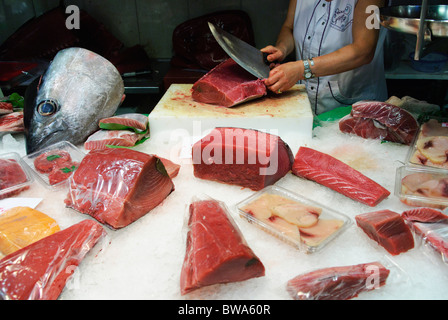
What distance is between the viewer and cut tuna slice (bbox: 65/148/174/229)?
173cm

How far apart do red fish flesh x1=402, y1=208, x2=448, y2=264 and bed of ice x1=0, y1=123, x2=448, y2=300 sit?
1.7 inches

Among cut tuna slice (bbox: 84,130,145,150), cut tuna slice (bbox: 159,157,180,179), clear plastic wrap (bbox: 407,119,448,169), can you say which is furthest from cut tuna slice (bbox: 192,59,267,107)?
clear plastic wrap (bbox: 407,119,448,169)

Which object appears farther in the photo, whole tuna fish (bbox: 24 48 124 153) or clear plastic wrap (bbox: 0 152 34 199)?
whole tuna fish (bbox: 24 48 124 153)

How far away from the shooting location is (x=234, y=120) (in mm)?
2559

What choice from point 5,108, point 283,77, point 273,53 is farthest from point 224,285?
point 5,108

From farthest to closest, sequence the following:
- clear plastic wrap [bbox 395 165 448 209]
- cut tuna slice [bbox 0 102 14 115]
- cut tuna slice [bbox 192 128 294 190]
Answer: cut tuna slice [bbox 0 102 14 115] < cut tuna slice [bbox 192 128 294 190] < clear plastic wrap [bbox 395 165 448 209]

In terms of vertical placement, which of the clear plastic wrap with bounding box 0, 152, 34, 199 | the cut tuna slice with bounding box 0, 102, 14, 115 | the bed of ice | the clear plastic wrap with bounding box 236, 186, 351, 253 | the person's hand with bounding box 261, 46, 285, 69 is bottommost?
the bed of ice

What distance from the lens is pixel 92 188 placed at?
1.81m

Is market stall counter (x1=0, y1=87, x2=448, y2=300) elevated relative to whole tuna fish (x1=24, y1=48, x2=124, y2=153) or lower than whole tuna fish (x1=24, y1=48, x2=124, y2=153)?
lower

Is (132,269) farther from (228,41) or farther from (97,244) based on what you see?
(228,41)

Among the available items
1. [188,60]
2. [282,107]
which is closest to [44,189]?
[282,107]

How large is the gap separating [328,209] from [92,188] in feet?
3.74

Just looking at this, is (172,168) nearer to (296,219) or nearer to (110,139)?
(110,139)

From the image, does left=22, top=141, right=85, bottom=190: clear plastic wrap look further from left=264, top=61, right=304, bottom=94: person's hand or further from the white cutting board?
left=264, top=61, right=304, bottom=94: person's hand
